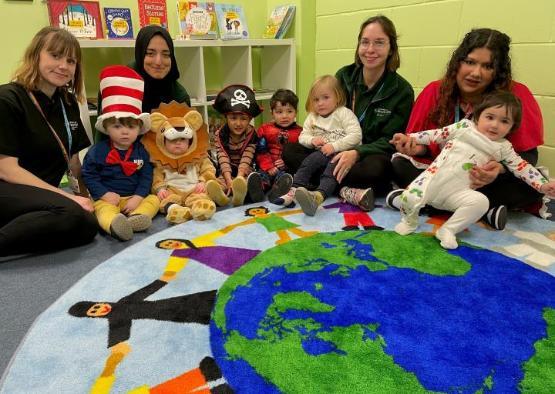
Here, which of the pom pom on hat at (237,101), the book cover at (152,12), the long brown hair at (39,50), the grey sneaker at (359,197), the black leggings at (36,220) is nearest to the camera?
the black leggings at (36,220)

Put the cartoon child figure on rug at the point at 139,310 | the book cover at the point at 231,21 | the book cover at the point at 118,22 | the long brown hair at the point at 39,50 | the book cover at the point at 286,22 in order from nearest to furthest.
Result: 1. the cartoon child figure on rug at the point at 139,310
2. the long brown hair at the point at 39,50
3. the book cover at the point at 118,22
4. the book cover at the point at 231,21
5. the book cover at the point at 286,22

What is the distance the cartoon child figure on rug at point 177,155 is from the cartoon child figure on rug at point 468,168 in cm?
99

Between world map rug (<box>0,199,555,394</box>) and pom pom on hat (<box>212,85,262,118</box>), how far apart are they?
2.75ft

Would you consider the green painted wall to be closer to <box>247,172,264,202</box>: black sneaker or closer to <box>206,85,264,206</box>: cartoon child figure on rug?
<box>206,85,264,206</box>: cartoon child figure on rug

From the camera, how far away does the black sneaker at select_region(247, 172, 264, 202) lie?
2209 millimetres

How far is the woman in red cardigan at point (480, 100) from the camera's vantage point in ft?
6.01

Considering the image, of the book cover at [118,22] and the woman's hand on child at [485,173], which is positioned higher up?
the book cover at [118,22]

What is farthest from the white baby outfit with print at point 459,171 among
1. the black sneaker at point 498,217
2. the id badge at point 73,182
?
the id badge at point 73,182

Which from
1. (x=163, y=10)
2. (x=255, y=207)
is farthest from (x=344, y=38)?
(x=255, y=207)

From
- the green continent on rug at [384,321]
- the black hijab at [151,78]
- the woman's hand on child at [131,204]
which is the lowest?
the green continent on rug at [384,321]

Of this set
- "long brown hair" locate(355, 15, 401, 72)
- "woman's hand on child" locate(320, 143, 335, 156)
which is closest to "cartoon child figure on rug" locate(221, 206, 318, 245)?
"woman's hand on child" locate(320, 143, 335, 156)

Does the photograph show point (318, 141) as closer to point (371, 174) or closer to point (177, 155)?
point (371, 174)

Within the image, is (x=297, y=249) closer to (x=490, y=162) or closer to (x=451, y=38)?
(x=490, y=162)

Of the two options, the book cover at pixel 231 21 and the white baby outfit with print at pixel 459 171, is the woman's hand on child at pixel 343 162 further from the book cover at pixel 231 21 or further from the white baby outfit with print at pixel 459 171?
the book cover at pixel 231 21
